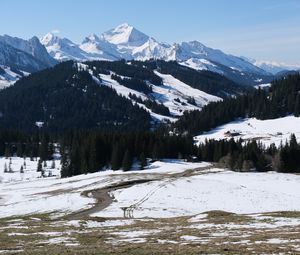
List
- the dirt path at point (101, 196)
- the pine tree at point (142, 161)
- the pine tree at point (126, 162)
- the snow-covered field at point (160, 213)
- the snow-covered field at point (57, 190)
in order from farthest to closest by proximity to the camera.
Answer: the pine tree at point (142, 161) < the pine tree at point (126, 162) < the snow-covered field at point (57, 190) < the dirt path at point (101, 196) < the snow-covered field at point (160, 213)

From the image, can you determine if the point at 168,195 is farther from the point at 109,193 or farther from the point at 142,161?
the point at 142,161

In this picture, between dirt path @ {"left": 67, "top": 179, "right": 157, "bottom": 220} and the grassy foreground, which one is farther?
dirt path @ {"left": 67, "top": 179, "right": 157, "bottom": 220}

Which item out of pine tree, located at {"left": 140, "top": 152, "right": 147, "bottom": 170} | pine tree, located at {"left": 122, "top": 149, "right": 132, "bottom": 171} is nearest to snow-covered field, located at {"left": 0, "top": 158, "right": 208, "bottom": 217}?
pine tree, located at {"left": 140, "top": 152, "right": 147, "bottom": 170}

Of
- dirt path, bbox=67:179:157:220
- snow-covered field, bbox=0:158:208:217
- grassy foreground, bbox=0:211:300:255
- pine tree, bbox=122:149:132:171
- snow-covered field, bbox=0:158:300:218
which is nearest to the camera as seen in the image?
grassy foreground, bbox=0:211:300:255

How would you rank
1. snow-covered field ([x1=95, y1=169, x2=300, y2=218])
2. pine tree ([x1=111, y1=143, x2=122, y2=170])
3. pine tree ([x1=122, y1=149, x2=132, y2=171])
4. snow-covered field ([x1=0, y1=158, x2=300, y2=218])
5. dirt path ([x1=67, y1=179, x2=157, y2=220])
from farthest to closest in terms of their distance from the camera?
pine tree ([x1=111, y1=143, x2=122, y2=170]), pine tree ([x1=122, y1=149, x2=132, y2=171]), snow-covered field ([x1=0, y1=158, x2=300, y2=218]), snow-covered field ([x1=95, y1=169, x2=300, y2=218]), dirt path ([x1=67, y1=179, x2=157, y2=220])

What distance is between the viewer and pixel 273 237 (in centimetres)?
3164

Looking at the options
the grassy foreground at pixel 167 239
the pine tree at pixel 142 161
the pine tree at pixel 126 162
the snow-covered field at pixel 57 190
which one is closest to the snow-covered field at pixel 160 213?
the grassy foreground at pixel 167 239

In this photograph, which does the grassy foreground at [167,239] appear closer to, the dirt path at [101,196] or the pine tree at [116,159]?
the dirt path at [101,196]

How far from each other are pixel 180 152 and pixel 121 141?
22326 mm

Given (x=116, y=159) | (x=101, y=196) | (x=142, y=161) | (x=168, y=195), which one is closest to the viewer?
(x=168, y=195)

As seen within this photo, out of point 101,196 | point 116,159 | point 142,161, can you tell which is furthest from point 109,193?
point 116,159

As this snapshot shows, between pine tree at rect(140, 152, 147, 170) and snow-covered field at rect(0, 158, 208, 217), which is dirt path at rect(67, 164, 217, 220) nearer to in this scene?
Result: snow-covered field at rect(0, 158, 208, 217)

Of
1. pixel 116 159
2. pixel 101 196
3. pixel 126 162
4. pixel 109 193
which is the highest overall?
pixel 116 159

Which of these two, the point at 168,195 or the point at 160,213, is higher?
the point at 168,195
